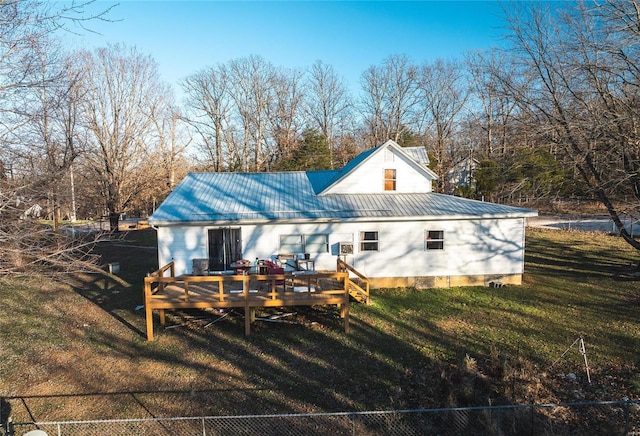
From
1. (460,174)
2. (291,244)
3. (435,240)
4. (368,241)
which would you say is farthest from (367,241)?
(460,174)

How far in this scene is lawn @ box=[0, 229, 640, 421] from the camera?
301 inches

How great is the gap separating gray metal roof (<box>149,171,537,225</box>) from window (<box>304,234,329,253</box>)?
82 cm

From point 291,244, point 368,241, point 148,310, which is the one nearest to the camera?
point 148,310

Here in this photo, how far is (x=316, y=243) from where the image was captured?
47.4 ft

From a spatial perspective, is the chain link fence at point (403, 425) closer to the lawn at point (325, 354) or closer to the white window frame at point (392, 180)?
the lawn at point (325, 354)

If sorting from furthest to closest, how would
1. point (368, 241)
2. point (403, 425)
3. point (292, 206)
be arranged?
point (292, 206)
point (368, 241)
point (403, 425)

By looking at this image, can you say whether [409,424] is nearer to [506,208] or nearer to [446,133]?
[506,208]

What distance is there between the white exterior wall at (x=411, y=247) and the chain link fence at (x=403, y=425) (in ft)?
24.9

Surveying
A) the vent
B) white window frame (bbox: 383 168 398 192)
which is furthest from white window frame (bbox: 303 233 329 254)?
white window frame (bbox: 383 168 398 192)

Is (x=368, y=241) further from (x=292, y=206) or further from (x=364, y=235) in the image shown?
(x=292, y=206)

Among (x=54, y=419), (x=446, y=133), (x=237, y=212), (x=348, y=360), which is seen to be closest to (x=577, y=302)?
(x=348, y=360)

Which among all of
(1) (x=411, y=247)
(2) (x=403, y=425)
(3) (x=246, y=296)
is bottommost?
(2) (x=403, y=425)

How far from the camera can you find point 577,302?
513 inches

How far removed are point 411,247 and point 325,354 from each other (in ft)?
22.0
